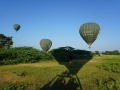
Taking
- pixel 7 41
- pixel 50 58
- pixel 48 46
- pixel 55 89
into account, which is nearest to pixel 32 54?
pixel 50 58

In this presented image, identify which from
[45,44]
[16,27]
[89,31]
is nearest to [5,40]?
[16,27]

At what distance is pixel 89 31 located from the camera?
79.4 feet

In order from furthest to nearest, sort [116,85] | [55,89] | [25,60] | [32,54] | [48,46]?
1. [48,46]
2. [32,54]
3. [25,60]
4. [116,85]
5. [55,89]

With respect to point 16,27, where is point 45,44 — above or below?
below

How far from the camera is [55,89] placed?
30.5ft

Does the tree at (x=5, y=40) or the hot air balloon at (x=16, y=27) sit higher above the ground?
the hot air balloon at (x=16, y=27)

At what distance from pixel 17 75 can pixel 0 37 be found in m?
50.4

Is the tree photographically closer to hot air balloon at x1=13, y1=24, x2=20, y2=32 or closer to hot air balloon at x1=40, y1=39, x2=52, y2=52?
hot air balloon at x1=13, y1=24, x2=20, y2=32

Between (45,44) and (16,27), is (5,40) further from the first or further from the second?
(45,44)

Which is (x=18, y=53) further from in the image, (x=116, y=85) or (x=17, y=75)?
(x=116, y=85)

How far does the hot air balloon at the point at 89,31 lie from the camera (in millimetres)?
24250

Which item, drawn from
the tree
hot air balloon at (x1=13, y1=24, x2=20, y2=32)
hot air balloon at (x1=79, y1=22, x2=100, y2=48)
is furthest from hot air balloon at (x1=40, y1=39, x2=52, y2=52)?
hot air balloon at (x1=79, y1=22, x2=100, y2=48)

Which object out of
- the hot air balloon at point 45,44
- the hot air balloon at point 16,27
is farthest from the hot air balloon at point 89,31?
the hot air balloon at point 16,27

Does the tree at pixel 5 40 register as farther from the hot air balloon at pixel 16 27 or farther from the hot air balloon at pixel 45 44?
the hot air balloon at pixel 45 44
